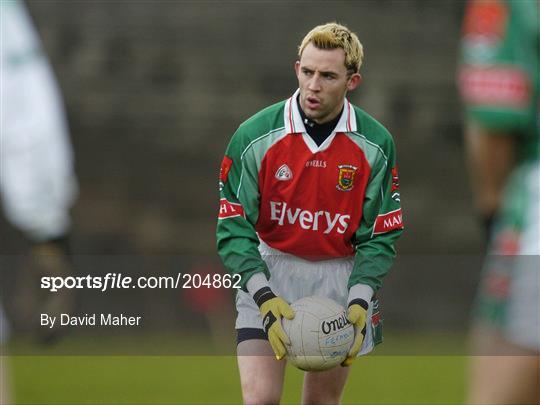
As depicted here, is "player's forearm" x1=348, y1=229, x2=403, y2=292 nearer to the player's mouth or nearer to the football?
the football

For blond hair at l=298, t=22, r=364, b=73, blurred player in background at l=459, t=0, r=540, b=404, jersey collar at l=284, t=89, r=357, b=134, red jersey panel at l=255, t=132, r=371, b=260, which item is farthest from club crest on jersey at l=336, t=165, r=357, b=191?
blurred player in background at l=459, t=0, r=540, b=404

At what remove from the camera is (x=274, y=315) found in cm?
374

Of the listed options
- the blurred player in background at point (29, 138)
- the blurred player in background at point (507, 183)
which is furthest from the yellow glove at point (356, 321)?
the blurred player in background at point (29, 138)

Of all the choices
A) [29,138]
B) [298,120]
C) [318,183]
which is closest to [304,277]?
[318,183]

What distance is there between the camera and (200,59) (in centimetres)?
958

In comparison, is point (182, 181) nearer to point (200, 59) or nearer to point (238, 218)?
point (200, 59)

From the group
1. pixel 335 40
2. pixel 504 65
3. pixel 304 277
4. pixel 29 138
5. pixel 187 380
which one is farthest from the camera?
pixel 187 380

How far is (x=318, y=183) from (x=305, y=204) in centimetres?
9

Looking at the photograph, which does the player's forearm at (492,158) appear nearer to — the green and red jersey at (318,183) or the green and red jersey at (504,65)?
the green and red jersey at (504,65)

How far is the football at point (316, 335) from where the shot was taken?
3740 millimetres

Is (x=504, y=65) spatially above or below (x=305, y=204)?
below

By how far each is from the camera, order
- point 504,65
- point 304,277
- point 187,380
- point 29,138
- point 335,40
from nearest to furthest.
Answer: point 504,65 < point 335,40 < point 304,277 < point 29,138 < point 187,380

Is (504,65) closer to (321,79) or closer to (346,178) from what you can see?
(321,79)

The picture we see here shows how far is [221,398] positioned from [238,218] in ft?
12.8
